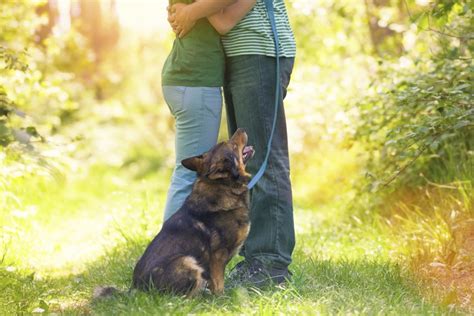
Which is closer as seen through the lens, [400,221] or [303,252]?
[303,252]

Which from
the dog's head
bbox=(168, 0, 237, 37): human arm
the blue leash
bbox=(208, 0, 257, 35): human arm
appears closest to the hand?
bbox=(168, 0, 237, 37): human arm

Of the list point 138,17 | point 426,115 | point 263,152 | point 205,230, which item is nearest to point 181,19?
point 263,152

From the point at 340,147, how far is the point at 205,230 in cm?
407

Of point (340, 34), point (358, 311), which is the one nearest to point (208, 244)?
point (358, 311)

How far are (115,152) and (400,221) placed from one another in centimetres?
1033

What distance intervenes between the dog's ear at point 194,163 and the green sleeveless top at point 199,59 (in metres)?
0.42

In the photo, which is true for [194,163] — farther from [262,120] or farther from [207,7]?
[207,7]

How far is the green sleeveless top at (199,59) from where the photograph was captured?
4316 mm

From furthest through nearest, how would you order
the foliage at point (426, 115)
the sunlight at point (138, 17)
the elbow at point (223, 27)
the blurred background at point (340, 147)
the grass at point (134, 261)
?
the sunlight at point (138, 17), the blurred background at point (340, 147), the foliage at point (426, 115), the elbow at point (223, 27), the grass at point (134, 261)

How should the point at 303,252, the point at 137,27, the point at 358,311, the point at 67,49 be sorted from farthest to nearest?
the point at 137,27 → the point at 67,49 → the point at 303,252 → the point at 358,311

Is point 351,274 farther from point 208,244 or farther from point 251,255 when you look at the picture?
point 208,244

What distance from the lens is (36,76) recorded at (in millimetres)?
6676

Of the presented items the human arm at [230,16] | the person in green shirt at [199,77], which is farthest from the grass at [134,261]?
the human arm at [230,16]

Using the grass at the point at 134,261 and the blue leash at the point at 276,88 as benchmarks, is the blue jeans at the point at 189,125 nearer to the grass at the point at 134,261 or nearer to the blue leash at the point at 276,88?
the blue leash at the point at 276,88
